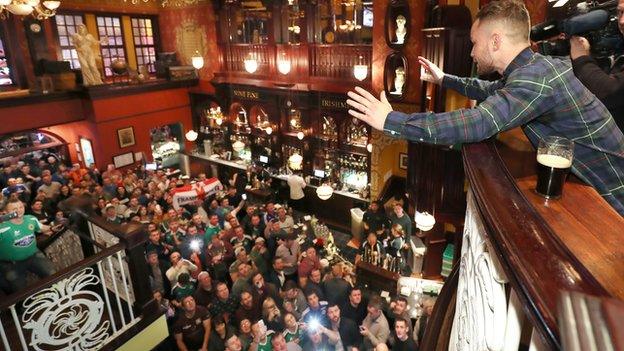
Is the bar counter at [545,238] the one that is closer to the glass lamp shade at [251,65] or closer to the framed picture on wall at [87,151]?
the glass lamp shade at [251,65]

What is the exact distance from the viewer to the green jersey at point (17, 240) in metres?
5.14

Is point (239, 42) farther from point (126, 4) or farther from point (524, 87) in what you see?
point (524, 87)

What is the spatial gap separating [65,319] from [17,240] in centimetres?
222

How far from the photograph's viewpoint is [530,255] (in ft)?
2.64

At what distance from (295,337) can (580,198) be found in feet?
15.5

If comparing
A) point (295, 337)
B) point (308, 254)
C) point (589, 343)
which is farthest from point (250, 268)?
point (589, 343)

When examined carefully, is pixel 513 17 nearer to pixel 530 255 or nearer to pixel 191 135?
pixel 530 255

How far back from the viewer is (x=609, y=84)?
203 centimetres

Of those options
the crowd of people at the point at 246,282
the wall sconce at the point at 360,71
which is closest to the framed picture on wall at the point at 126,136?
the crowd of people at the point at 246,282

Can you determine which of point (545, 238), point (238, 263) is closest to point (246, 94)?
point (238, 263)

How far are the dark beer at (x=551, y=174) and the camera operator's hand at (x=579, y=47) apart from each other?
1.21 m

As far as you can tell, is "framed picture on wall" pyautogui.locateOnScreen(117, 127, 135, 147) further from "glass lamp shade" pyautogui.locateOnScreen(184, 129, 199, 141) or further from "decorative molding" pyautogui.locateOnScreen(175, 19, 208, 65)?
"decorative molding" pyautogui.locateOnScreen(175, 19, 208, 65)

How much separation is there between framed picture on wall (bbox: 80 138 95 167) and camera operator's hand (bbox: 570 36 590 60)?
13.7m

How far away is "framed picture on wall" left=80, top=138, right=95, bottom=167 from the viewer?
12892mm
